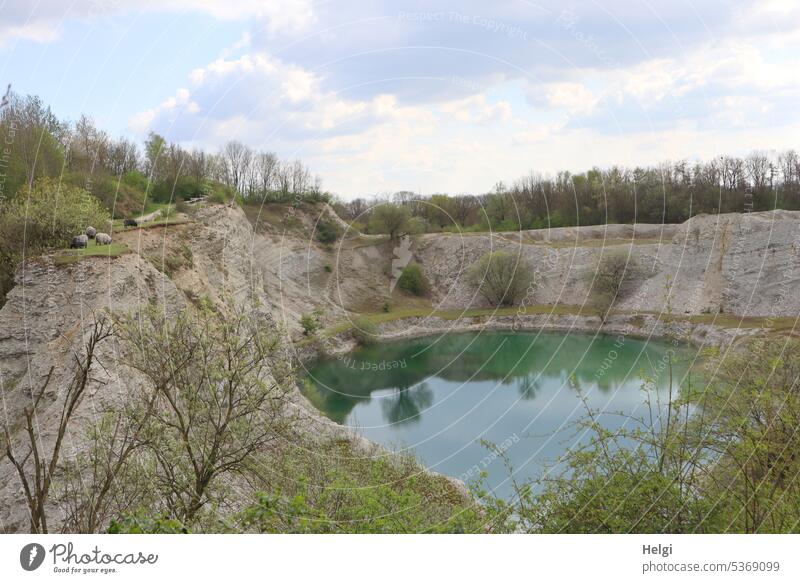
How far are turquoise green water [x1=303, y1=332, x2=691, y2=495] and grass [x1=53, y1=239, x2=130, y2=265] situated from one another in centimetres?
731

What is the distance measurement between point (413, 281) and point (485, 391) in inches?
875

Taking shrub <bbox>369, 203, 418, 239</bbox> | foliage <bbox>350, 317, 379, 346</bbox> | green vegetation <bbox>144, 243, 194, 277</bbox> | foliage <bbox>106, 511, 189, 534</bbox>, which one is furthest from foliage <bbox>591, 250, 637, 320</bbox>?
foliage <bbox>106, 511, 189, 534</bbox>

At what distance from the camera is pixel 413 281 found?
164 ft

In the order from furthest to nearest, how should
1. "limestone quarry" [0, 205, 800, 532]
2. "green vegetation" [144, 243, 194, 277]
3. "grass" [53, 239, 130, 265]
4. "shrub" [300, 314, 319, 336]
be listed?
1. "shrub" [300, 314, 319, 336]
2. "green vegetation" [144, 243, 194, 277]
3. "grass" [53, 239, 130, 265]
4. "limestone quarry" [0, 205, 800, 532]

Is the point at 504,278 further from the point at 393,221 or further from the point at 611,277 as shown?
the point at 393,221

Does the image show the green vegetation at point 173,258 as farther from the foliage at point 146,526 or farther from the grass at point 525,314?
the foliage at point 146,526

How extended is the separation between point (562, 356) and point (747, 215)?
46.1 feet

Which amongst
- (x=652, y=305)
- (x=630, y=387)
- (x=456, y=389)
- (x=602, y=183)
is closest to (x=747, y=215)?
(x=652, y=305)

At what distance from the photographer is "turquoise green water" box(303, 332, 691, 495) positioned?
17766 mm

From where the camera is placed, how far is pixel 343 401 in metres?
27.7

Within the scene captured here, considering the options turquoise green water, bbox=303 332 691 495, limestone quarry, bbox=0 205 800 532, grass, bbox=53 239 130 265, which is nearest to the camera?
limestone quarry, bbox=0 205 800 532

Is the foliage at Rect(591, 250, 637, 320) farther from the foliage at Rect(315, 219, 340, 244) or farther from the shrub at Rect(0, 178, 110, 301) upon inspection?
the shrub at Rect(0, 178, 110, 301)

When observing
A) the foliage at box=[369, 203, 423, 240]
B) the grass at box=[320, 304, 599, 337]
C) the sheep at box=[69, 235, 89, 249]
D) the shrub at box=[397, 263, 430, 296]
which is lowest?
the grass at box=[320, 304, 599, 337]

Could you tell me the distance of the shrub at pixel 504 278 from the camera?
45.4 metres
